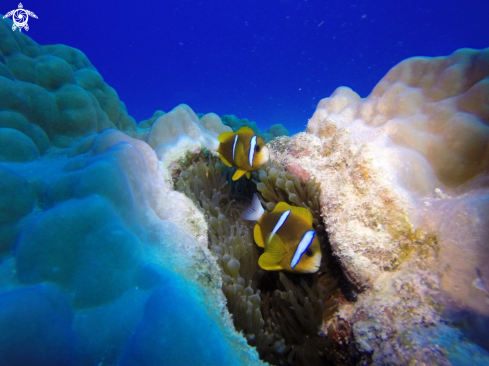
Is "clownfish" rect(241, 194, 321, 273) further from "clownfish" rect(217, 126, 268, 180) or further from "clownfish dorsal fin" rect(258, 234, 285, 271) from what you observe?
"clownfish" rect(217, 126, 268, 180)

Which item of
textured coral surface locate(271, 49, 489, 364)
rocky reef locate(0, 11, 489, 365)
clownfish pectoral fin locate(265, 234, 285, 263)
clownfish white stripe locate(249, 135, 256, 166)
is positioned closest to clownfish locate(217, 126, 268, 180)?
clownfish white stripe locate(249, 135, 256, 166)

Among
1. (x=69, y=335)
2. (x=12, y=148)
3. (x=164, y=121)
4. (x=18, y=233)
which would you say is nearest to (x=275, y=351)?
(x=69, y=335)

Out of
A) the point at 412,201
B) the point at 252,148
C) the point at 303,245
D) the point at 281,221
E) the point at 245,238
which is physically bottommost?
the point at 412,201

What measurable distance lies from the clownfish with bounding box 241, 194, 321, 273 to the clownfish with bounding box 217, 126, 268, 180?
0.72m

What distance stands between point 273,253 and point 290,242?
17 centimetres

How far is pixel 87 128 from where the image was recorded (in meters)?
3.37

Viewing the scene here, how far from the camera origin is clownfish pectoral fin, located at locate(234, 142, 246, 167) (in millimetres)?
2775

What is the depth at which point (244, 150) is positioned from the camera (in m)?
2.76

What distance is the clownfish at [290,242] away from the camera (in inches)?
79.3

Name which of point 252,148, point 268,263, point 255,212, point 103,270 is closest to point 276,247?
point 268,263

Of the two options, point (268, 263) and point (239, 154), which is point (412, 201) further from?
point (239, 154)

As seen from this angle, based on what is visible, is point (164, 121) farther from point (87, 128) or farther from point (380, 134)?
point (380, 134)

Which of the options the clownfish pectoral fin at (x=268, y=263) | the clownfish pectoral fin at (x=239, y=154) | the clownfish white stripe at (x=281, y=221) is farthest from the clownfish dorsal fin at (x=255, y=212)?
the clownfish pectoral fin at (x=239, y=154)

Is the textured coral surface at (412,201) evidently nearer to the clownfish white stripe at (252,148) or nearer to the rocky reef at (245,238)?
the rocky reef at (245,238)
